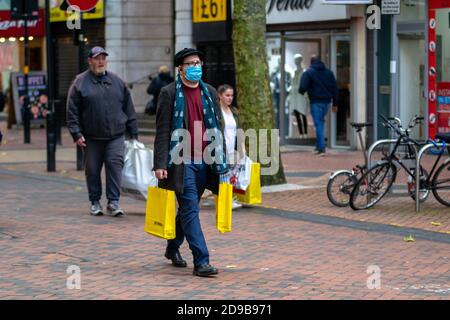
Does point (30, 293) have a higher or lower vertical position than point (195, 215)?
lower

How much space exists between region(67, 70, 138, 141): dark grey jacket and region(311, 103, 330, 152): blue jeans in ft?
27.8

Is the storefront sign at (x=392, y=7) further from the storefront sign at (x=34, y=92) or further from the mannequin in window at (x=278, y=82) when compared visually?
the storefront sign at (x=34, y=92)

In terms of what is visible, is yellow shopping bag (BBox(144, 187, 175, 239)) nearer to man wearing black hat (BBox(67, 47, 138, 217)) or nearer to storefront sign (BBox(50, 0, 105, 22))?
man wearing black hat (BBox(67, 47, 138, 217))

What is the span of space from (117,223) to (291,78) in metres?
11.5

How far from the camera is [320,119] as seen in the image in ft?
65.6

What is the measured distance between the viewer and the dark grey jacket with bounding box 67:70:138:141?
38.7 feet

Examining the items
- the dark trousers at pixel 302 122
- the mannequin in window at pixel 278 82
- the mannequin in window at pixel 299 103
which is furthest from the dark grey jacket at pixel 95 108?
the mannequin in window at pixel 278 82

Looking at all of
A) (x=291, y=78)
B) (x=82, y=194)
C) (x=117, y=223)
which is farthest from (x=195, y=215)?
(x=291, y=78)

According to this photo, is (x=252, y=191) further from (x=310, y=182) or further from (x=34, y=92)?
(x=34, y=92)

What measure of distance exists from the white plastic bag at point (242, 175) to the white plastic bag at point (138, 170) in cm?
98

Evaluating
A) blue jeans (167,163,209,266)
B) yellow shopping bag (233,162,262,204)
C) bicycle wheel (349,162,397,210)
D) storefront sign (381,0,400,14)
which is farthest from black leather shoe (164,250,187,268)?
storefront sign (381,0,400,14)
